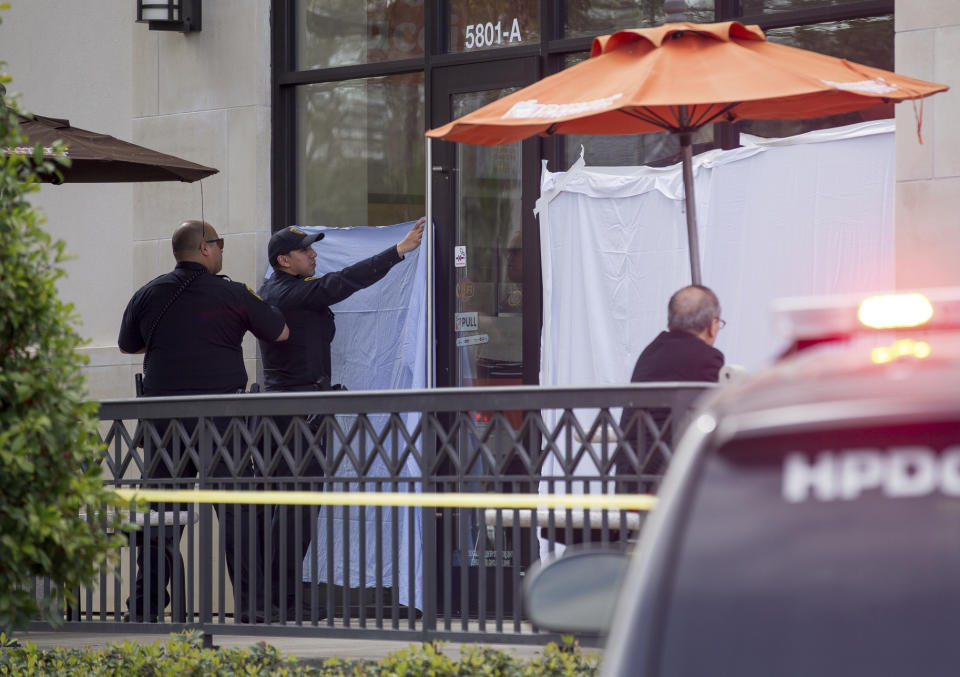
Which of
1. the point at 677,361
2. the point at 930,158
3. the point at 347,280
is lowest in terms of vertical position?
the point at 677,361

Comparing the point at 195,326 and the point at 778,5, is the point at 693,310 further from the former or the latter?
the point at 195,326

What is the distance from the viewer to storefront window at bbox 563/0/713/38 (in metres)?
8.38

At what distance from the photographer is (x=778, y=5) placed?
812 cm

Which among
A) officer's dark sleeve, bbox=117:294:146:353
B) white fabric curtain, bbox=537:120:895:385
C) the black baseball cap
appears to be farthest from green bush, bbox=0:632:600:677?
the black baseball cap

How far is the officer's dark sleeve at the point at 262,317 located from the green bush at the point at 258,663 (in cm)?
226

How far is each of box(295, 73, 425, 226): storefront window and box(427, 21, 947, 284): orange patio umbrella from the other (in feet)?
9.42

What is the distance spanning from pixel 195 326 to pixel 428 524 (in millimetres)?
2715

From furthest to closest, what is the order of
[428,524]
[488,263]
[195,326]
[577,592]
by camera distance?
1. [488,263]
2. [195,326]
3. [428,524]
4. [577,592]

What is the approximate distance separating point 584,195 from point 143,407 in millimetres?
2977

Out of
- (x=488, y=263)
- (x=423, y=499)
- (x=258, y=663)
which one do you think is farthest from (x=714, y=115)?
(x=258, y=663)

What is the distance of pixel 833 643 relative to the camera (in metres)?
1.79

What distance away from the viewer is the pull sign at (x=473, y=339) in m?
9.13

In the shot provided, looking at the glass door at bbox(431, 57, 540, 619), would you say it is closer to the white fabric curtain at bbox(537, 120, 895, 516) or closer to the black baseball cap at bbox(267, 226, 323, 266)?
the white fabric curtain at bbox(537, 120, 895, 516)

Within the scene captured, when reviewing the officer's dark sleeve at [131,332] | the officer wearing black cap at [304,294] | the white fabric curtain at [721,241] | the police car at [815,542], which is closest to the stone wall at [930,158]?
the white fabric curtain at [721,241]
